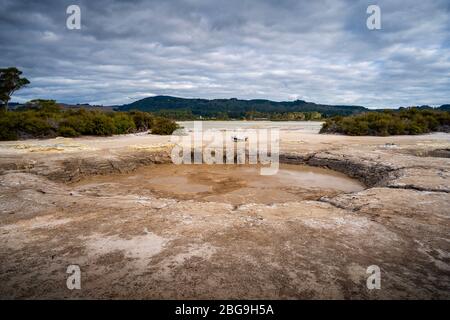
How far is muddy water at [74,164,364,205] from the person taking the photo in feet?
25.2

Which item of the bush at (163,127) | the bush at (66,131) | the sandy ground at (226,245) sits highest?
the bush at (163,127)

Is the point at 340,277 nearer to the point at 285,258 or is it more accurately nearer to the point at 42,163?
the point at 285,258

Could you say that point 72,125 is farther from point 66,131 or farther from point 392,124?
point 392,124

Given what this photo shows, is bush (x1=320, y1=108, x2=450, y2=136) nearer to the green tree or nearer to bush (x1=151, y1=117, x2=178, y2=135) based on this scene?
bush (x1=151, y1=117, x2=178, y2=135)

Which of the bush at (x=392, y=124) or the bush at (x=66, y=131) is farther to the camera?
the bush at (x=392, y=124)

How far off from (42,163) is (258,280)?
30.3ft

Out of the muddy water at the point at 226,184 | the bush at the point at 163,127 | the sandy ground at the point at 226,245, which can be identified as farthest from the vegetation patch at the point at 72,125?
the sandy ground at the point at 226,245

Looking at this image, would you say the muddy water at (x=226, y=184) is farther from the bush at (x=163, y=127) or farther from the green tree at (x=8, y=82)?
the green tree at (x=8, y=82)

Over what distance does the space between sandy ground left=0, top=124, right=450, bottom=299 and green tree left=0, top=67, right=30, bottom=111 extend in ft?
106

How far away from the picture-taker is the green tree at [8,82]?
32.4 m

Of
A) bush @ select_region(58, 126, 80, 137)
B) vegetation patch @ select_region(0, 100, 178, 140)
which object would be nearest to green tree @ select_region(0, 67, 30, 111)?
vegetation patch @ select_region(0, 100, 178, 140)

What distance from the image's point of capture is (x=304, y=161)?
1284cm

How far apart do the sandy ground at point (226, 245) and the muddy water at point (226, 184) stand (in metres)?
1.59

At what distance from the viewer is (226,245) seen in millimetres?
3836
